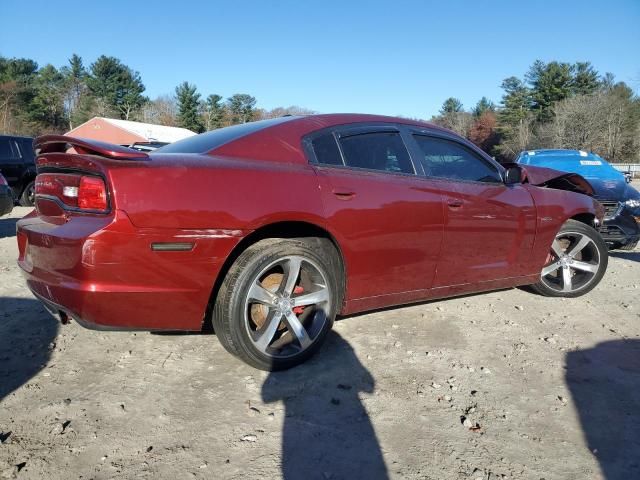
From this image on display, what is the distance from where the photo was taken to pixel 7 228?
830 centimetres

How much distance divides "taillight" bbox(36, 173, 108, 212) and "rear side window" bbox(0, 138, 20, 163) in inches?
370

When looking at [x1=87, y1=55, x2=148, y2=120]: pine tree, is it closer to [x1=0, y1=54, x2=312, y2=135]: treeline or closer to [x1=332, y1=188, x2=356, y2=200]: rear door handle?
[x1=0, y1=54, x2=312, y2=135]: treeline

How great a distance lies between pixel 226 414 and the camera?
7.63ft

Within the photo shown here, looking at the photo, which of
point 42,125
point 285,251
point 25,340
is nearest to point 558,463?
point 285,251

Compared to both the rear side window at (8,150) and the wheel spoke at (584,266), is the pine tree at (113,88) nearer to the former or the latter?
the rear side window at (8,150)

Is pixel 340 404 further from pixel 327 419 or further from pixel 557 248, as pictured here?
pixel 557 248

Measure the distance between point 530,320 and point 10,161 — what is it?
11114mm

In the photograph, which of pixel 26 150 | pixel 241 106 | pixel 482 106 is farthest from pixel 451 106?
pixel 26 150

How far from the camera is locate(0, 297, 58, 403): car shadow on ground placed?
8.79 ft

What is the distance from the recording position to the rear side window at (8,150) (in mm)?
10297

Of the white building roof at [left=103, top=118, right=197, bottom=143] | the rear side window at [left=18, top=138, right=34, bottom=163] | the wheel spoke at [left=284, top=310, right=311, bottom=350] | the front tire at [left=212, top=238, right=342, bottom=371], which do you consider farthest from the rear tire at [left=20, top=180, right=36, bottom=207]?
the white building roof at [left=103, top=118, right=197, bottom=143]

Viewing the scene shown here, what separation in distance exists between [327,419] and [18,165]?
10999 mm

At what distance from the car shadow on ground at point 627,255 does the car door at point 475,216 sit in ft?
11.5

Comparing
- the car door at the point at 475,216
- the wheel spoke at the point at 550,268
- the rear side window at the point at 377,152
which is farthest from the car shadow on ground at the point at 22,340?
the wheel spoke at the point at 550,268
